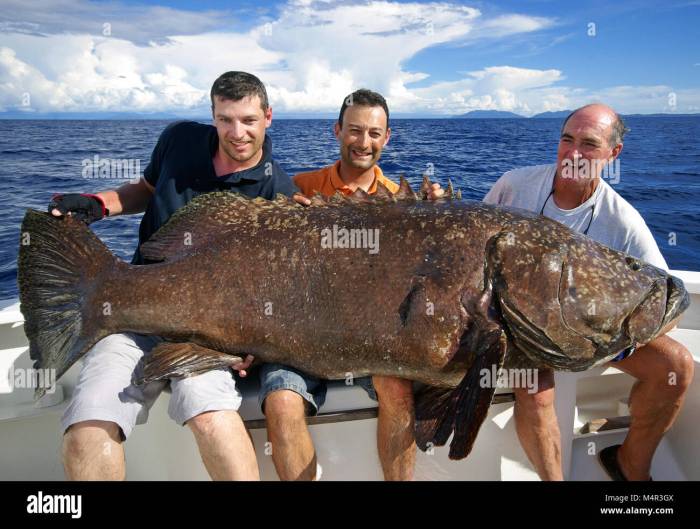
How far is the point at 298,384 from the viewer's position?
2.89 m

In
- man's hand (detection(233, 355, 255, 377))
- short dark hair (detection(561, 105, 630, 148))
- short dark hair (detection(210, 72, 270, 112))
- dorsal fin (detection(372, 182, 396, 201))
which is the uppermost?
short dark hair (detection(210, 72, 270, 112))

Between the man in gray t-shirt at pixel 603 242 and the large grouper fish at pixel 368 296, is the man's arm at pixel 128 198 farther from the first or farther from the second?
the man in gray t-shirt at pixel 603 242

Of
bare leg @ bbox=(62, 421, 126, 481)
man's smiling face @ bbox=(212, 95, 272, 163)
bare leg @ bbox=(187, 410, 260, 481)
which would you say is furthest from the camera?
man's smiling face @ bbox=(212, 95, 272, 163)

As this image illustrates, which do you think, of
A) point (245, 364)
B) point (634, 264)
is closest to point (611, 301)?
point (634, 264)

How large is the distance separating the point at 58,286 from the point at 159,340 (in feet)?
2.12

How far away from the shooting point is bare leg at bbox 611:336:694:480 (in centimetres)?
327

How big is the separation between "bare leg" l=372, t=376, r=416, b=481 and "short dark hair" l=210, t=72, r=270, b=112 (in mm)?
2116

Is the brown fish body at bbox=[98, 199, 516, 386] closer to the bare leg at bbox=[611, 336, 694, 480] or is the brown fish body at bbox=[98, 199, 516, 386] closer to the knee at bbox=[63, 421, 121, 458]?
the knee at bbox=[63, 421, 121, 458]

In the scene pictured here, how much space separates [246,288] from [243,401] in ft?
2.10

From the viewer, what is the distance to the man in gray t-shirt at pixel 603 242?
311 cm

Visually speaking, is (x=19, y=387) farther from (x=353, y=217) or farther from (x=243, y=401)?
(x=353, y=217)

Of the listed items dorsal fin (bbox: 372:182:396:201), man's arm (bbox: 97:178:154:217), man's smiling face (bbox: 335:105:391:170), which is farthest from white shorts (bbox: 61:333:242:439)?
man's smiling face (bbox: 335:105:391:170)

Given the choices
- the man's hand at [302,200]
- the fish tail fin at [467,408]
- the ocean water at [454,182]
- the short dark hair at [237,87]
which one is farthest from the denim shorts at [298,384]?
the ocean water at [454,182]
